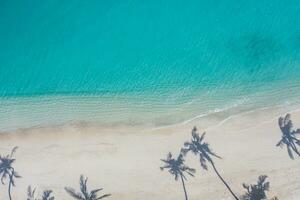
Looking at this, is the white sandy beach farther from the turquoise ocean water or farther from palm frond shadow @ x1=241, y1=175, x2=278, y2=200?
the turquoise ocean water

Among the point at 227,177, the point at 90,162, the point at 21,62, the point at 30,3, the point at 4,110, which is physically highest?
the point at 30,3

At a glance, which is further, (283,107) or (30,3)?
(30,3)

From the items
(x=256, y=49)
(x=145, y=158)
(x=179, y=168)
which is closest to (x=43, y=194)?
(x=145, y=158)

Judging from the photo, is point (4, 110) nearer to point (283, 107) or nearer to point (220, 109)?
point (220, 109)

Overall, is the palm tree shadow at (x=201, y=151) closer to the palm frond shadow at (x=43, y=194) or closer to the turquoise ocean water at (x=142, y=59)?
→ the turquoise ocean water at (x=142, y=59)

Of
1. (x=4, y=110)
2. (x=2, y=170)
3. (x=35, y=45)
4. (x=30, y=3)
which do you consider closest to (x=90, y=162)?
(x=2, y=170)

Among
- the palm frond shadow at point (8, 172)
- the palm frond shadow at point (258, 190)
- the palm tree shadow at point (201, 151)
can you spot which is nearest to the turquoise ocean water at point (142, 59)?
the palm tree shadow at point (201, 151)
